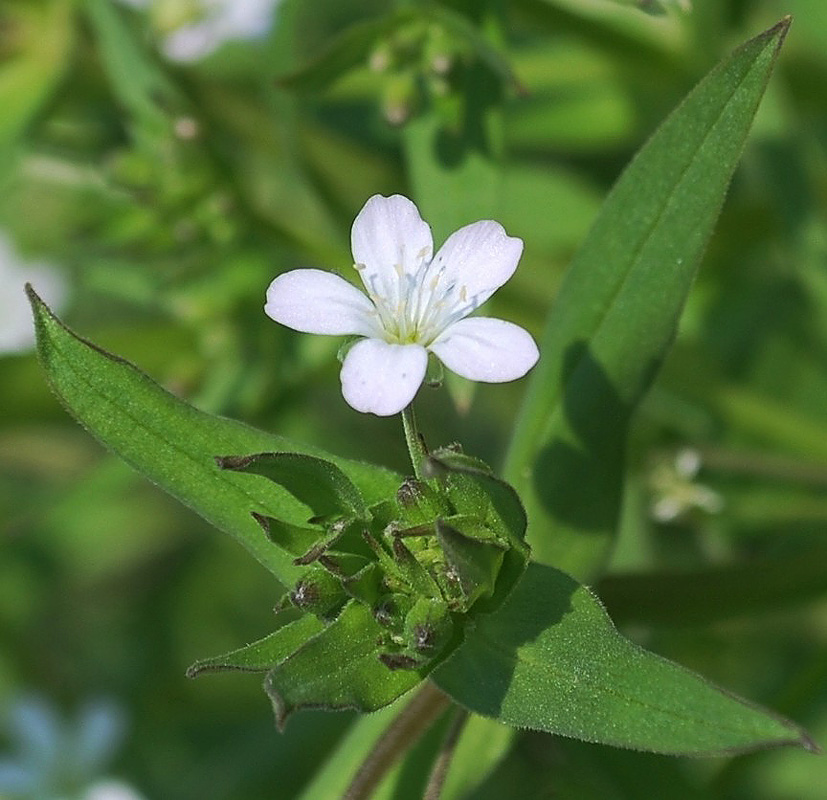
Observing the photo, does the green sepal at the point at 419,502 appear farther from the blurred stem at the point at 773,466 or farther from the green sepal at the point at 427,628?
the blurred stem at the point at 773,466

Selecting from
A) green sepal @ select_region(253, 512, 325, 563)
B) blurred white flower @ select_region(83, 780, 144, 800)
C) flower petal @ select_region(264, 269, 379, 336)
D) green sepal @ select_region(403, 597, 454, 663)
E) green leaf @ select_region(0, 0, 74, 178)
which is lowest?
blurred white flower @ select_region(83, 780, 144, 800)

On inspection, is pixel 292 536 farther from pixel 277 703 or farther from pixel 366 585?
pixel 277 703

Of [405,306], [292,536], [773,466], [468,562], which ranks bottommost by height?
[773,466]

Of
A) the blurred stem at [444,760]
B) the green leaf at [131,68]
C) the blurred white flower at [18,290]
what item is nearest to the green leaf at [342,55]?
the green leaf at [131,68]

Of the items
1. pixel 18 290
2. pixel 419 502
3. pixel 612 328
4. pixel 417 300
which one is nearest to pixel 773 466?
pixel 612 328

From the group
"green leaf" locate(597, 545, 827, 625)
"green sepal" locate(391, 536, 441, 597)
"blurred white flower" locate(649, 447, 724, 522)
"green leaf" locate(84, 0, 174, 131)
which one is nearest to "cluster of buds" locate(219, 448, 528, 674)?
"green sepal" locate(391, 536, 441, 597)

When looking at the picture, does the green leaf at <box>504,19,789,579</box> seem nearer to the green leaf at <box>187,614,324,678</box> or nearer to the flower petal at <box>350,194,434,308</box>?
the flower petal at <box>350,194,434,308</box>

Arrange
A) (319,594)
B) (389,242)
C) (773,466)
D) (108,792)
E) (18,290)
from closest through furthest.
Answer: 1. (319,594)
2. (389,242)
3. (773,466)
4. (108,792)
5. (18,290)
